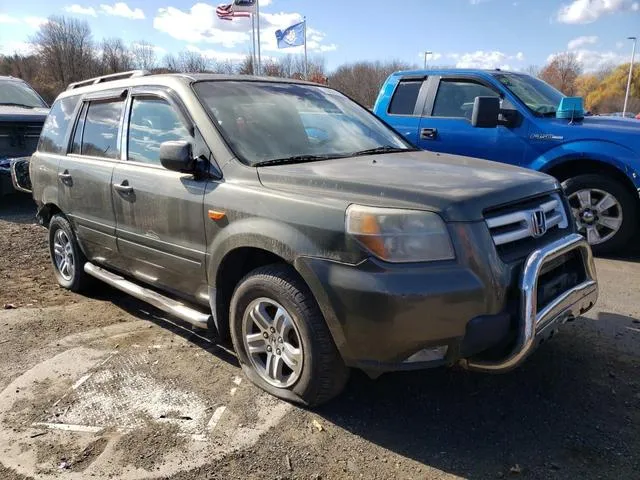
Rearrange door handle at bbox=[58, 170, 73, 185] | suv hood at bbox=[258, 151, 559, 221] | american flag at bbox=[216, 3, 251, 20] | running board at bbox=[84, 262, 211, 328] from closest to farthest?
suv hood at bbox=[258, 151, 559, 221]
running board at bbox=[84, 262, 211, 328]
door handle at bbox=[58, 170, 73, 185]
american flag at bbox=[216, 3, 251, 20]

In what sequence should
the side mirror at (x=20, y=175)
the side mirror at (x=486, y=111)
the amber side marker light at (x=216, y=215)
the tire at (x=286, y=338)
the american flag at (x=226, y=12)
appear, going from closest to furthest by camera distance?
the tire at (x=286, y=338)
the amber side marker light at (x=216, y=215)
the side mirror at (x=486, y=111)
the side mirror at (x=20, y=175)
the american flag at (x=226, y=12)

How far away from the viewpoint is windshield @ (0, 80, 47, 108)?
10.1 metres

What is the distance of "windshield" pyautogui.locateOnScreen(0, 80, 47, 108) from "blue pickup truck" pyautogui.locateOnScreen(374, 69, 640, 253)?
7325 mm

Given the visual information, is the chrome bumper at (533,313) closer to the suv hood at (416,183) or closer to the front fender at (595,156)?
the suv hood at (416,183)

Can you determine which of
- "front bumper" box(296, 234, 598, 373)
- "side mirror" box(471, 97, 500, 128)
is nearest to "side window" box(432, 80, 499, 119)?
"side mirror" box(471, 97, 500, 128)

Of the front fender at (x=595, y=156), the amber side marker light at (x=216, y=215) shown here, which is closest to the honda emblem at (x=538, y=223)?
the amber side marker light at (x=216, y=215)

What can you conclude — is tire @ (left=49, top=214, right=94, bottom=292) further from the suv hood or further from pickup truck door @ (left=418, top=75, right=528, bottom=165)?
pickup truck door @ (left=418, top=75, right=528, bottom=165)

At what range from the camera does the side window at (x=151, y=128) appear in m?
3.59

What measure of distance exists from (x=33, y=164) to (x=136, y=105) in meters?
1.97

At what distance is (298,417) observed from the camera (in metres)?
2.95

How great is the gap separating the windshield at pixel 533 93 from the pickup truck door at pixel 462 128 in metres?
0.22

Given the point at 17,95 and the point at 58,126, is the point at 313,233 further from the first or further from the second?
the point at 17,95

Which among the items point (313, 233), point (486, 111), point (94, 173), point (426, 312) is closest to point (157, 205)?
point (94, 173)

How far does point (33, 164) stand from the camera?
5.25 meters
